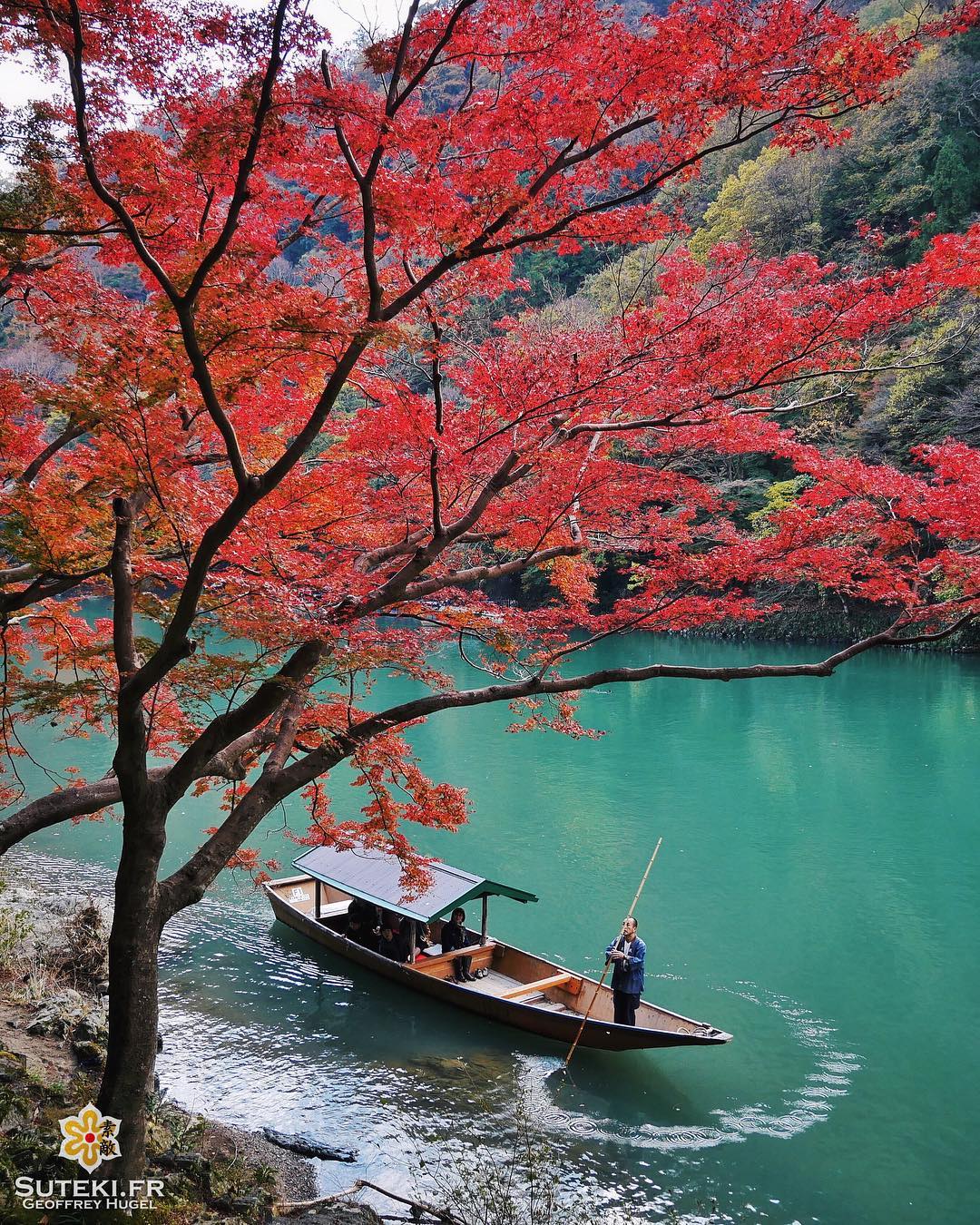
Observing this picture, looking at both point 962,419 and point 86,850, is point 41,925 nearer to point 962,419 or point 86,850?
point 86,850

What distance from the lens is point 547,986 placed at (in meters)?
8.11

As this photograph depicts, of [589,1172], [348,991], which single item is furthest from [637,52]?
[348,991]

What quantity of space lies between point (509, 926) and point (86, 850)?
6798mm

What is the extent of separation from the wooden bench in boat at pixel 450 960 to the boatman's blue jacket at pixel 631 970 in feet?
6.17

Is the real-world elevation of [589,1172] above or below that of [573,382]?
below

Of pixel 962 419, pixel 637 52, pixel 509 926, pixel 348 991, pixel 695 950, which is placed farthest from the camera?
pixel 962 419

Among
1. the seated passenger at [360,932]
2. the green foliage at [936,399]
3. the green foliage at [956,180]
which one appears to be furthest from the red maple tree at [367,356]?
the green foliage at [956,180]

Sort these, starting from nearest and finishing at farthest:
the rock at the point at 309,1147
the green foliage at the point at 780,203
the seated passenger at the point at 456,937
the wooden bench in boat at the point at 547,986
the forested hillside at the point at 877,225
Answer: the rock at the point at 309,1147, the wooden bench in boat at the point at 547,986, the seated passenger at the point at 456,937, the forested hillside at the point at 877,225, the green foliage at the point at 780,203

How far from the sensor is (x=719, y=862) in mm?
12195

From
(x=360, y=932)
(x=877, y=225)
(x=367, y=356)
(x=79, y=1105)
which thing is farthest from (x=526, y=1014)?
(x=877, y=225)

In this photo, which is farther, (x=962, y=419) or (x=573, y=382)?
(x=962, y=419)

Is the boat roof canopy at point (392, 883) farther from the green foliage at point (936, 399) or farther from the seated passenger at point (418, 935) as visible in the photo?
the green foliage at point (936, 399)

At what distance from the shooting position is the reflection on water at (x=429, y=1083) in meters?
6.26

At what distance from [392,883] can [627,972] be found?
9.29 feet
